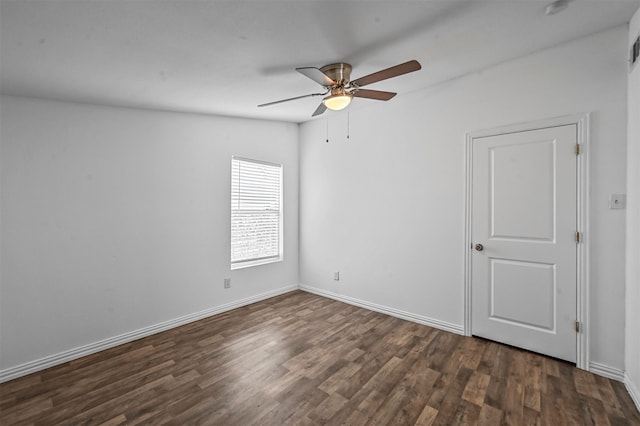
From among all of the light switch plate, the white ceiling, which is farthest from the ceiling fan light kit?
the light switch plate

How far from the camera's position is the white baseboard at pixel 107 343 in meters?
2.44

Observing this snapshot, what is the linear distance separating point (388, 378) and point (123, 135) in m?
3.46

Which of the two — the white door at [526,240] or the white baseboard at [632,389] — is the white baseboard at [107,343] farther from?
the white baseboard at [632,389]

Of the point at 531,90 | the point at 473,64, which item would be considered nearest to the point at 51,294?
the point at 473,64

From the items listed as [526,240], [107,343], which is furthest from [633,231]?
[107,343]

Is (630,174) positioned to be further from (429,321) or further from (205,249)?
(205,249)

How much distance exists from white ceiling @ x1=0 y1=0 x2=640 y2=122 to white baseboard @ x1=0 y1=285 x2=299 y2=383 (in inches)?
92.4

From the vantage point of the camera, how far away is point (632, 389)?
2.08 metres

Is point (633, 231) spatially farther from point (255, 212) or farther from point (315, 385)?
point (255, 212)

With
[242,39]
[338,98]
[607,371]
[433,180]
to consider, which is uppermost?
[242,39]

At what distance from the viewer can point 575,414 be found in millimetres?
1905

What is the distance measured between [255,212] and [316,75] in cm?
246

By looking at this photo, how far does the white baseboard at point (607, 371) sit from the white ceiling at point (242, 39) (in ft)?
8.80

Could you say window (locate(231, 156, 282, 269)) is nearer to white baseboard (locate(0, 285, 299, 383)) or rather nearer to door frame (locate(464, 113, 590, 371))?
white baseboard (locate(0, 285, 299, 383))
